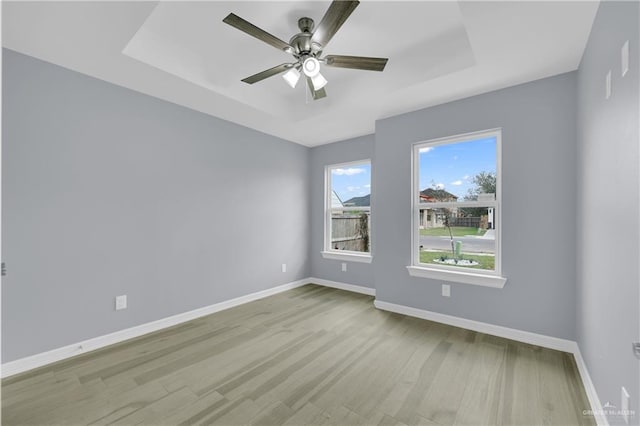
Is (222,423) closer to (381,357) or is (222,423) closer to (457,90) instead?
(381,357)

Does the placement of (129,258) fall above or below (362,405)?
above

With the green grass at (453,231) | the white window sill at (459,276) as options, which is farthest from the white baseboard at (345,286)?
the green grass at (453,231)

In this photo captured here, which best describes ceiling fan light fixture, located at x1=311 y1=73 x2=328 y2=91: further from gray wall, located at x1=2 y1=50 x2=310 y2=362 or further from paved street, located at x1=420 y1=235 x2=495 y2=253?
paved street, located at x1=420 y1=235 x2=495 y2=253

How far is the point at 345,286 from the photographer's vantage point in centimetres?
481

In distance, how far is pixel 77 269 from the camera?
2.72m

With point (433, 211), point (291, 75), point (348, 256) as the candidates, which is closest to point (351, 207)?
point (348, 256)

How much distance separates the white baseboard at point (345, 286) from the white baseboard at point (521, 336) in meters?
0.58

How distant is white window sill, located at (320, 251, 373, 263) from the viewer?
4.61 metres

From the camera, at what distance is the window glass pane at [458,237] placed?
3.22m

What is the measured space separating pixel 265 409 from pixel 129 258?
203 centimetres

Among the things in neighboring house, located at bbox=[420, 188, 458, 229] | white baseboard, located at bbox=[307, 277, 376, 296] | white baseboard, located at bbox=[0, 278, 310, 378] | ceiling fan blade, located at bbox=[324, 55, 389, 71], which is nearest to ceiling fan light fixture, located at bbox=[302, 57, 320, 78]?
ceiling fan blade, located at bbox=[324, 55, 389, 71]

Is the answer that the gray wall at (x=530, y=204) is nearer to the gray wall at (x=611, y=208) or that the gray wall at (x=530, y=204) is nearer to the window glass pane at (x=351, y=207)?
the gray wall at (x=611, y=208)

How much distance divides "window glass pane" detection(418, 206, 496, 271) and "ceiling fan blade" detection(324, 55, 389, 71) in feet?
6.11

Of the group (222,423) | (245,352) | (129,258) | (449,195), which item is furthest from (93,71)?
(449,195)
